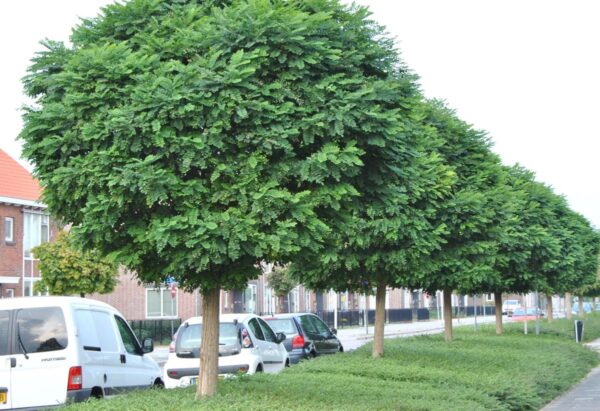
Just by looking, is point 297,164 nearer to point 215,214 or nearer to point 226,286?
point 215,214

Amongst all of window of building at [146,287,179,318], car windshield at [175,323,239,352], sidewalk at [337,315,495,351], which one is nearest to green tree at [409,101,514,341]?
car windshield at [175,323,239,352]

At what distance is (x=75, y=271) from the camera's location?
37.7 meters

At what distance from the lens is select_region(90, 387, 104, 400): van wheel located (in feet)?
43.0

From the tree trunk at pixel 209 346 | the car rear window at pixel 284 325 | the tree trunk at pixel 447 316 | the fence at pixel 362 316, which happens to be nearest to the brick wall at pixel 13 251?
the tree trunk at pixel 447 316

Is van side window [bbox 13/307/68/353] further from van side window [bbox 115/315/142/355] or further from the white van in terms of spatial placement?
van side window [bbox 115/315/142/355]

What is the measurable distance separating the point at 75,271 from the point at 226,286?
87.6 feet

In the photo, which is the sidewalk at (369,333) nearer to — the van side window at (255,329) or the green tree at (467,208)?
the green tree at (467,208)

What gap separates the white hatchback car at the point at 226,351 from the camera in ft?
61.4

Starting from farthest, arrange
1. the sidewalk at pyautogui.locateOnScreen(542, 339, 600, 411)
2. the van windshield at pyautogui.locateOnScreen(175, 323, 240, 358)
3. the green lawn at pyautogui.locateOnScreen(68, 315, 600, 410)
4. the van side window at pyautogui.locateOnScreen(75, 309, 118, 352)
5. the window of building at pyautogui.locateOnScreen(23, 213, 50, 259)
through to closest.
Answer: the window of building at pyautogui.locateOnScreen(23, 213, 50, 259)
the van windshield at pyautogui.locateOnScreen(175, 323, 240, 358)
the sidewalk at pyautogui.locateOnScreen(542, 339, 600, 411)
the van side window at pyautogui.locateOnScreen(75, 309, 118, 352)
the green lawn at pyautogui.locateOnScreen(68, 315, 600, 410)

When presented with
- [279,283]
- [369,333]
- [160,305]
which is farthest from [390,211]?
[279,283]

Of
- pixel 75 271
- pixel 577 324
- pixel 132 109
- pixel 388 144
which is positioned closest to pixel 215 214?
pixel 132 109

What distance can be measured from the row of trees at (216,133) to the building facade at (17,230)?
107ft

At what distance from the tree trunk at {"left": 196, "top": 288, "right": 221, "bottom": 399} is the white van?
4.92 feet

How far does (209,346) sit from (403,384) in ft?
15.6
